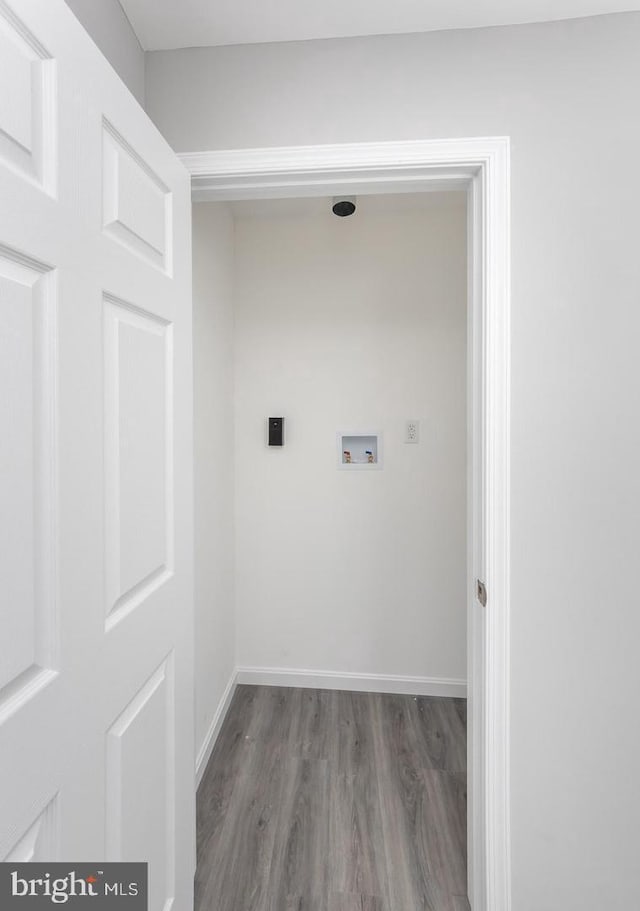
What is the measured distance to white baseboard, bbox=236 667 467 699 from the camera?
2443mm

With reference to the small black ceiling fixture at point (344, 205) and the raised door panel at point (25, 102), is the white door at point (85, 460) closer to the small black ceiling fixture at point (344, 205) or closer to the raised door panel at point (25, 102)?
the raised door panel at point (25, 102)

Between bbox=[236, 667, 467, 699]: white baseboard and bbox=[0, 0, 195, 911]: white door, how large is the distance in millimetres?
1396

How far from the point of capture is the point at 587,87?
Result: 1.18 meters

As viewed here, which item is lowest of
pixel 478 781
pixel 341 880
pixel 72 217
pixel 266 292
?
pixel 341 880

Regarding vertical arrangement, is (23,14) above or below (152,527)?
above

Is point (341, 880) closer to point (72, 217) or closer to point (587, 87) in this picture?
point (72, 217)

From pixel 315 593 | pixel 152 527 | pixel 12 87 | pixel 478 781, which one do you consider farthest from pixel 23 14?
pixel 315 593

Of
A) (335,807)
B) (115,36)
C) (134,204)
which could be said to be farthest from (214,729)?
(115,36)

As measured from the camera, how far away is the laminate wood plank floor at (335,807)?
1.41 metres

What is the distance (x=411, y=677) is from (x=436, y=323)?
1844mm

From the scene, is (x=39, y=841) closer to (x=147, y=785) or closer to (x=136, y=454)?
(x=147, y=785)
